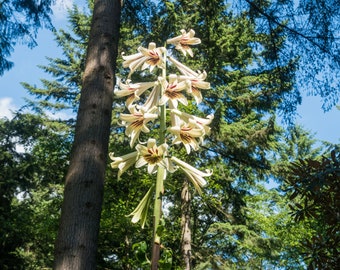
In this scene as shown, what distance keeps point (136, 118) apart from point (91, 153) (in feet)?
3.54

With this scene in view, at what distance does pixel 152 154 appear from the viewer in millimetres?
1465

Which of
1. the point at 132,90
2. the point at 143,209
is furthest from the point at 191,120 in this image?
the point at 143,209

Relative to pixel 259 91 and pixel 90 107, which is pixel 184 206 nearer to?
pixel 259 91

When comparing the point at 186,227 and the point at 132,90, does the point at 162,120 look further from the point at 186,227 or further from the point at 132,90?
the point at 186,227

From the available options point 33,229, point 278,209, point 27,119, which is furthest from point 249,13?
point 278,209

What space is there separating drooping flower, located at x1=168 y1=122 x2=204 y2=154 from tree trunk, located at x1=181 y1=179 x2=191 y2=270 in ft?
34.5

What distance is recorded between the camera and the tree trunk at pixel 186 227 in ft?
38.7

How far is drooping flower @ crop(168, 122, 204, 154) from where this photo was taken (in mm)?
1526

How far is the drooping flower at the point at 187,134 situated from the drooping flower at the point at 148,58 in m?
0.27

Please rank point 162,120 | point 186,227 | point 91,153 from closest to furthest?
point 162,120 < point 91,153 < point 186,227

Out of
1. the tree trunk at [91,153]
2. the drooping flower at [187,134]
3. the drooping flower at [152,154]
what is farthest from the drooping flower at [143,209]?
the tree trunk at [91,153]

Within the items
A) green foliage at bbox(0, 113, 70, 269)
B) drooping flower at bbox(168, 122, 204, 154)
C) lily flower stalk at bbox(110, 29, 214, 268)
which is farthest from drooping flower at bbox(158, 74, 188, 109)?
green foliage at bbox(0, 113, 70, 269)

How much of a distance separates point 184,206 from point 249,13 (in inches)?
339

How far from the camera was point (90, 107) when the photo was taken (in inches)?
108
